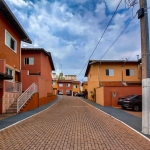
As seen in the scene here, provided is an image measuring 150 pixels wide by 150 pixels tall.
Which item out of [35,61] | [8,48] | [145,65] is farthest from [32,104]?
[145,65]

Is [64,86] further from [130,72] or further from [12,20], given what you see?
[12,20]

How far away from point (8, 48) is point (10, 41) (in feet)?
4.05

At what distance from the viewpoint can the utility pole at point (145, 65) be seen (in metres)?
7.76

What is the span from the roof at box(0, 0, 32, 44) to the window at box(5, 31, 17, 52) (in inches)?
48.3

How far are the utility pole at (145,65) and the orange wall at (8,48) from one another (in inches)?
457

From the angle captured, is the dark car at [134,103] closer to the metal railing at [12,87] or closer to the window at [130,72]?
the metal railing at [12,87]

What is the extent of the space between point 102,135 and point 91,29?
10.6m

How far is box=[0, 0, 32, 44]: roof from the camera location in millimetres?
14587

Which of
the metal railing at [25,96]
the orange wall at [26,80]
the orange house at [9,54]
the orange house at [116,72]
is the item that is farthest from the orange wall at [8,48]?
the orange house at [116,72]

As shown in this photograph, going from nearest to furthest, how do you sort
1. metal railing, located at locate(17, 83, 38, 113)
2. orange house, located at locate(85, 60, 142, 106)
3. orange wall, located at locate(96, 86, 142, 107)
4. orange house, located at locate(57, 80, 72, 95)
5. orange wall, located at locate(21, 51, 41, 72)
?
metal railing, located at locate(17, 83, 38, 113)
orange wall, located at locate(96, 86, 142, 107)
orange wall, located at locate(21, 51, 41, 72)
orange house, located at locate(85, 60, 142, 106)
orange house, located at locate(57, 80, 72, 95)

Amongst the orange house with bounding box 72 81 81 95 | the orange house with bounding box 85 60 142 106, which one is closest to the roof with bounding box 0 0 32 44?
the orange house with bounding box 85 60 142 106

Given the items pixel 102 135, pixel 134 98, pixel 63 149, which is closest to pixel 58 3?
pixel 102 135

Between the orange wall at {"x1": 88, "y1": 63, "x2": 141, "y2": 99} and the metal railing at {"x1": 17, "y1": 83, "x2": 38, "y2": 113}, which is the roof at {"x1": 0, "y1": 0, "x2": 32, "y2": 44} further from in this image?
the orange wall at {"x1": 88, "y1": 63, "x2": 141, "y2": 99}

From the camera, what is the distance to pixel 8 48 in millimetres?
17172
